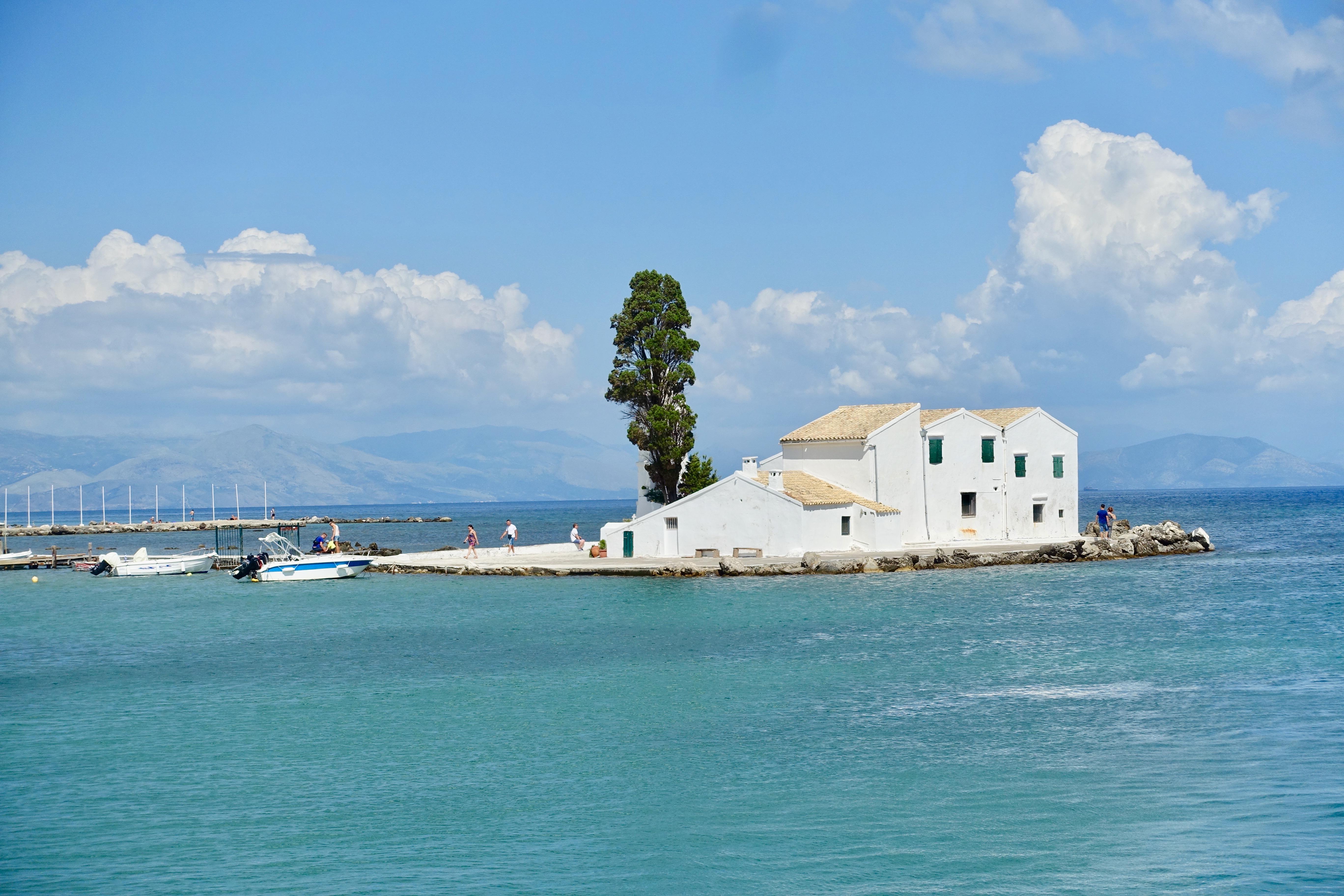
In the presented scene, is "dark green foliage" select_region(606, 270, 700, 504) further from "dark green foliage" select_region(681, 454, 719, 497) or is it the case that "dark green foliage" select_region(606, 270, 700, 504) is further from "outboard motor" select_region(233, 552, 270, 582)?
"outboard motor" select_region(233, 552, 270, 582)

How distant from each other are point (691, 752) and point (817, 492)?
29.7 m

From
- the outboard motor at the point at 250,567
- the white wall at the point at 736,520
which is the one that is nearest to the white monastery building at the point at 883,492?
the white wall at the point at 736,520

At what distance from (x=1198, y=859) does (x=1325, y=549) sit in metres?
54.4

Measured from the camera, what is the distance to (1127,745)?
16.3 metres

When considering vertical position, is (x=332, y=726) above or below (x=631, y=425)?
below

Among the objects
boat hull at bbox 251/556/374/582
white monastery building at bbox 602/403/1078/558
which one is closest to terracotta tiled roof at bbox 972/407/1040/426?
white monastery building at bbox 602/403/1078/558

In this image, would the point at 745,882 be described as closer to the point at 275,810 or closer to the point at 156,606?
the point at 275,810

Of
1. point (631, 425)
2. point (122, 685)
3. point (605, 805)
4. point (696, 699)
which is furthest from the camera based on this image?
point (631, 425)

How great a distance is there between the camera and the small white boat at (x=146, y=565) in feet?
181

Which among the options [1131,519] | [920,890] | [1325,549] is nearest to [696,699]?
[920,890]

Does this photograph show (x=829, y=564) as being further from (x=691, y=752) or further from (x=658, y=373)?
(x=691, y=752)

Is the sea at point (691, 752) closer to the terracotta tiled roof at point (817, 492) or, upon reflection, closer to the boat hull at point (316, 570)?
the terracotta tiled roof at point (817, 492)

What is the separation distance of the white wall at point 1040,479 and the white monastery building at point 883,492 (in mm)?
53

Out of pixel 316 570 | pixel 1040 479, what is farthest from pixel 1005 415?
pixel 316 570
